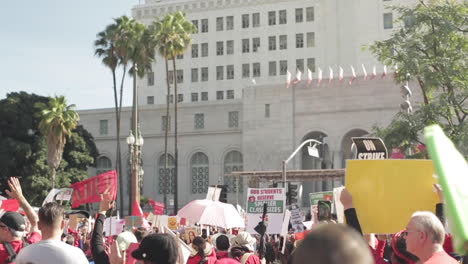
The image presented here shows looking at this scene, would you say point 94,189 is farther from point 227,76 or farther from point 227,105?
point 227,76

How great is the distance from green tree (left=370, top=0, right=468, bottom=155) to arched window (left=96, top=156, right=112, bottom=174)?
46032 millimetres

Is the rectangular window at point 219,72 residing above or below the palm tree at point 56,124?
above

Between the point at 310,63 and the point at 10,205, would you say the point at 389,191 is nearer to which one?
the point at 10,205

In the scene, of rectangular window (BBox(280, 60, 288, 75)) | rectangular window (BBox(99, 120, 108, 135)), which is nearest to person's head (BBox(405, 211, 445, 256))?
rectangular window (BBox(99, 120, 108, 135))

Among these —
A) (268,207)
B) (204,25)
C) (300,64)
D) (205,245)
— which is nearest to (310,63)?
(300,64)

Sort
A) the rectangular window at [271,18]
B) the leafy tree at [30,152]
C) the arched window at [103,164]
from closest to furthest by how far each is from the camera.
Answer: the leafy tree at [30,152] < the arched window at [103,164] < the rectangular window at [271,18]

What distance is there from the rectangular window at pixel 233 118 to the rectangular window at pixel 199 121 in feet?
8.66

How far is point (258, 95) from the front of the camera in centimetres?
5869

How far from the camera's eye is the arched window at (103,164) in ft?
220

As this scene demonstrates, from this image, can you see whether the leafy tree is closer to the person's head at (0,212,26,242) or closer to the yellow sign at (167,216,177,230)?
the yellow sign at (167,216,177,230)

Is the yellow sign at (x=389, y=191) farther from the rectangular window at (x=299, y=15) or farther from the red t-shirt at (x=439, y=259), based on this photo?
the rectangular window at (x=299, y=15)

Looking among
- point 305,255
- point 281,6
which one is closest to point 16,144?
point 281,6

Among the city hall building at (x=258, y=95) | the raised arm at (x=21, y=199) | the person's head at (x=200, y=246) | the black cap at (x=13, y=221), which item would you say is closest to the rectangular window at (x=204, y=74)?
the city hall building at (x=258, y=95)

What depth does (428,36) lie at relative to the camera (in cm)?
2356
